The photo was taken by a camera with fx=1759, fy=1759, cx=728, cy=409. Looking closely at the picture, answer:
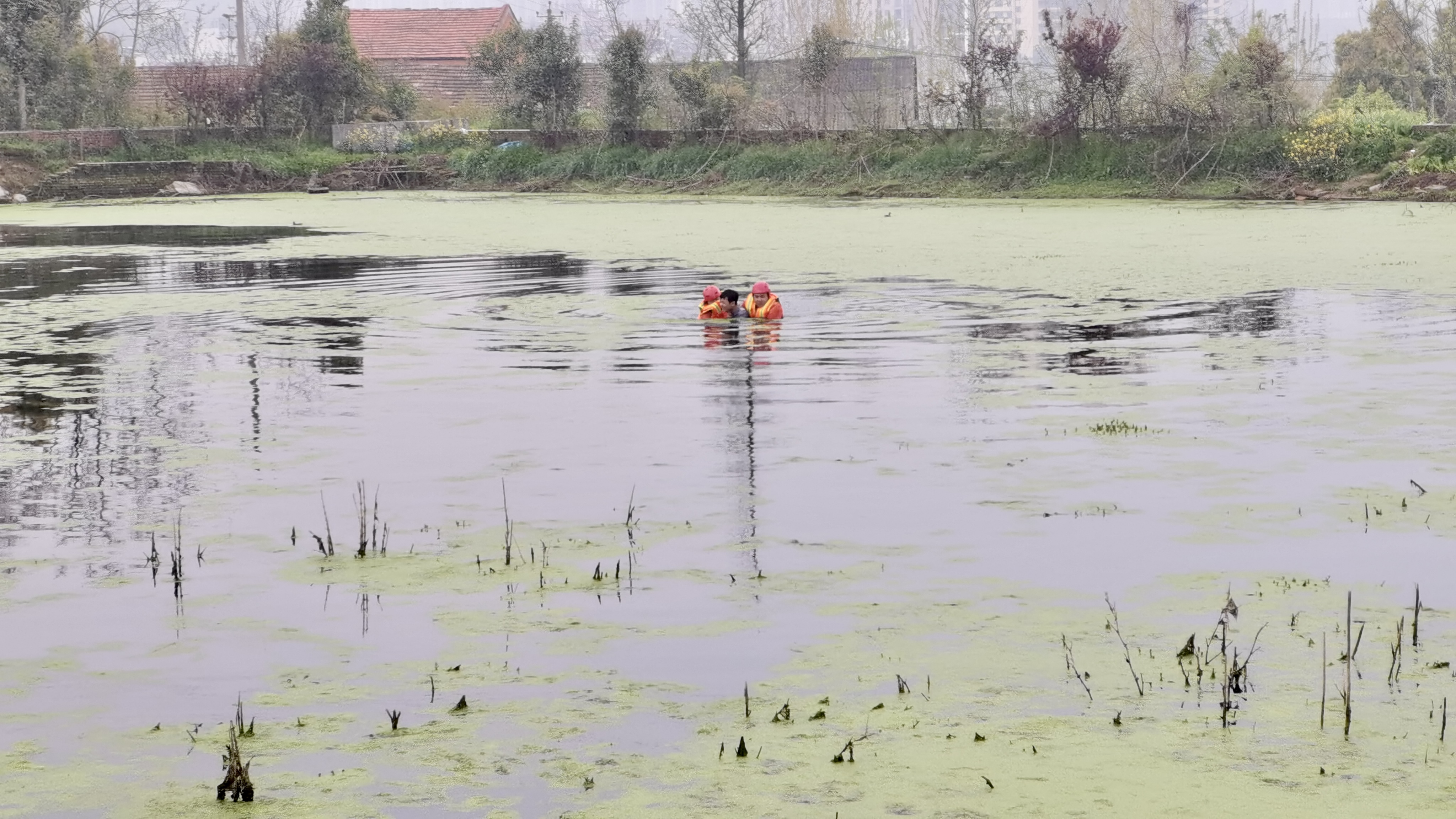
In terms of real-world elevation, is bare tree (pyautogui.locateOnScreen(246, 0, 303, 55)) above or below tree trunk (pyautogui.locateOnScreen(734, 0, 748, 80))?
above

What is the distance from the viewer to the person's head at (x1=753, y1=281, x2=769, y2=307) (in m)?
15.7

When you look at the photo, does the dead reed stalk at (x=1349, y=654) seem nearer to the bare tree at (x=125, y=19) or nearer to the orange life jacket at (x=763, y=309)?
the orange life jacket at (x=763, y=309)

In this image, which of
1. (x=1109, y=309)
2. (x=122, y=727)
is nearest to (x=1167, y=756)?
(x=122, y=727)

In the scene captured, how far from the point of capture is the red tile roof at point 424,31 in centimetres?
6719

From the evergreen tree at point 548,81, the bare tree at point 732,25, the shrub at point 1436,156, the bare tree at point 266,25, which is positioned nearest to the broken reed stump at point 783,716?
the shrub at point 1436,156

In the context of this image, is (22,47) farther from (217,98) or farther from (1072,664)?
(1072,664)

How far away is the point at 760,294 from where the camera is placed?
1578cm

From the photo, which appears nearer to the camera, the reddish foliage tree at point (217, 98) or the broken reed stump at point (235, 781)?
the broken reed stump at point (235, 781)

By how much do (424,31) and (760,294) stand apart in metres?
56.1

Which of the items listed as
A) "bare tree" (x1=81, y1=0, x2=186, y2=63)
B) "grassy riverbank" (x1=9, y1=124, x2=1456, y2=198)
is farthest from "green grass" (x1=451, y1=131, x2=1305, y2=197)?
"bare tree" (x1=81, y1=0, x2=186, y2=63)

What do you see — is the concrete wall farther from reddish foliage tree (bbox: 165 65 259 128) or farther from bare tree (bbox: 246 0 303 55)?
bare tree (bbox: 246 0 303 55)

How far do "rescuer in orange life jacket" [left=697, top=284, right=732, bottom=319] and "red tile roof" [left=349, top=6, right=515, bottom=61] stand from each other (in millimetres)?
51397

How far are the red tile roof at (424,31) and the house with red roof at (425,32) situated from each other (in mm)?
14

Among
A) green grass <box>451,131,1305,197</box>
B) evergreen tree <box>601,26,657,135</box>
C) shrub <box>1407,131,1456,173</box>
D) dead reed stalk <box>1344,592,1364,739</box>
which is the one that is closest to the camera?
dead reed stalk <box>1344,592,1364,739</box>
